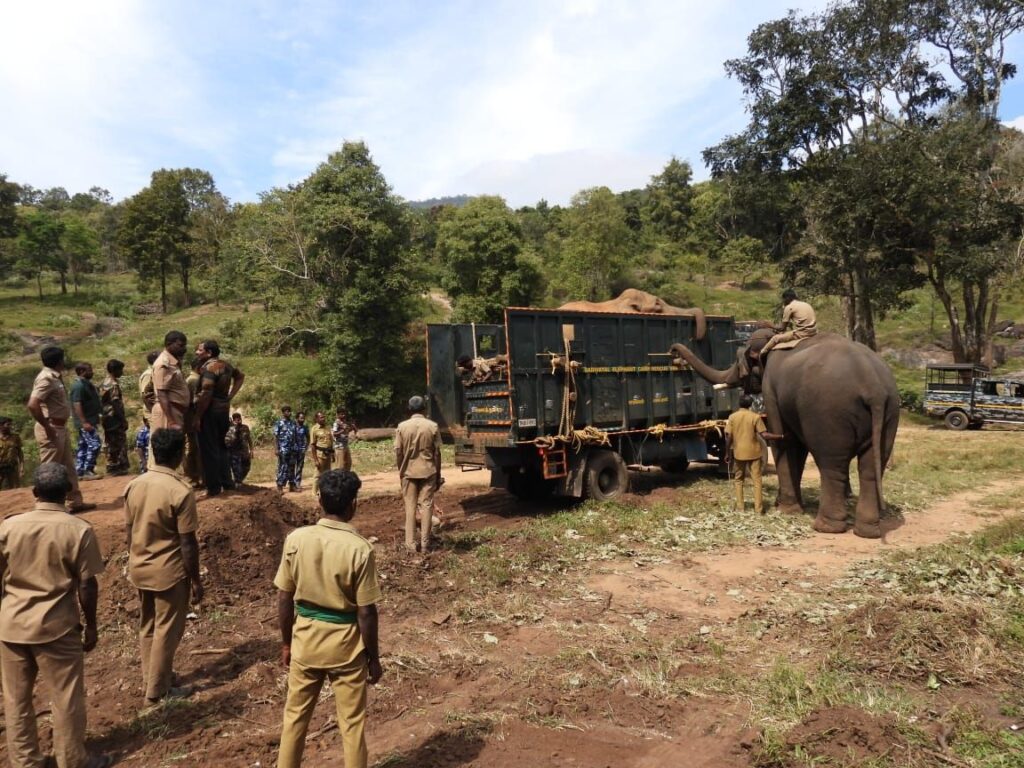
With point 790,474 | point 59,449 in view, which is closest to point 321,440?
point 59,449

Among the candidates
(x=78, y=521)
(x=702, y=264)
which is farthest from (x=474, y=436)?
(x=702, y=264)

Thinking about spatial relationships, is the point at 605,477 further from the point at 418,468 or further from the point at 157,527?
the point at 157,527

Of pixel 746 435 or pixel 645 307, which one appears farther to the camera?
pixel 645 307

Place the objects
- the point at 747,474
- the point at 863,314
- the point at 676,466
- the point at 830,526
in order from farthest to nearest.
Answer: the point at 863,314 < the point at 676,466 < the point at 747,474 < the point at 830,526

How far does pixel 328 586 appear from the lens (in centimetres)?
342

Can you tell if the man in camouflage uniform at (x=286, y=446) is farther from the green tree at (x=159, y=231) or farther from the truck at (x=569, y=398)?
the green tree at (x=159, y=231)

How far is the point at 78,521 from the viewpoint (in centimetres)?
409

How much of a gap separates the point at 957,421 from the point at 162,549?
2506cm

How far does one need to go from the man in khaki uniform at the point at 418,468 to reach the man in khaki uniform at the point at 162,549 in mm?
3464

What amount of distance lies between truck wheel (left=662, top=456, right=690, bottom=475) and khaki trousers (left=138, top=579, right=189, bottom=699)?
32.7 feet

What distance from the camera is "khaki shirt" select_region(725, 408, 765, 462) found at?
1042cm

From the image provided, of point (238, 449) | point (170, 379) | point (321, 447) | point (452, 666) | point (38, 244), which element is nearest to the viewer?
point (452, 666)

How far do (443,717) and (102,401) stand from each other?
8006 mm

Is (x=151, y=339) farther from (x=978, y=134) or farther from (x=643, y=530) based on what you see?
(x=978, y=134)
